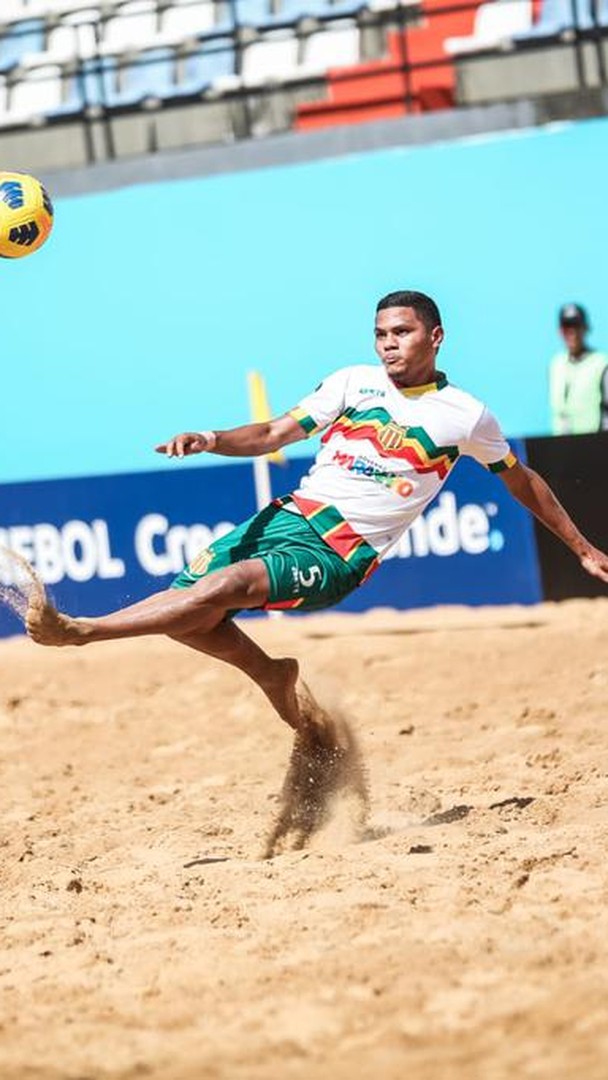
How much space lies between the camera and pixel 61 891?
225 inches

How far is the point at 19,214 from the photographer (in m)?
7.11

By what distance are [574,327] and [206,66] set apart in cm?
558

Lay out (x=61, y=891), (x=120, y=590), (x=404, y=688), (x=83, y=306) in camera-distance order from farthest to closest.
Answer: (x=83, y=306)
(x=120, y=590)
(x=404, y=688)
(x=61, y=891)

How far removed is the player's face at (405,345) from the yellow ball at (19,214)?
174 centimetres

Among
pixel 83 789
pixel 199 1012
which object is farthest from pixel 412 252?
pixel 199 1012

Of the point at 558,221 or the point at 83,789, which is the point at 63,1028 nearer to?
the point at 83,789

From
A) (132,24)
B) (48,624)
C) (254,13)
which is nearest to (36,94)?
(132,24)

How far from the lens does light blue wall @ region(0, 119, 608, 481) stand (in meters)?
13.1

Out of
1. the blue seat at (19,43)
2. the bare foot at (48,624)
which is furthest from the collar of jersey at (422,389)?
the blue seat at (19,43)

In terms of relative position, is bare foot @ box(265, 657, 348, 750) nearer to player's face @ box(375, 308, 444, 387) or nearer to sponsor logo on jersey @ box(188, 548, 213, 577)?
sponsor logo on jersey @ box(188, 548, 213, 577)

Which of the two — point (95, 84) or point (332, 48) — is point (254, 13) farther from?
point (95, 84)

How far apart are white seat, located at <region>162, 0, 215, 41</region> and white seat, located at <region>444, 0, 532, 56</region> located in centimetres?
292

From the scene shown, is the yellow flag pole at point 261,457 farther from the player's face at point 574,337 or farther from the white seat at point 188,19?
the white seat at point 188,19

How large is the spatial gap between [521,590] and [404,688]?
2.57 m
